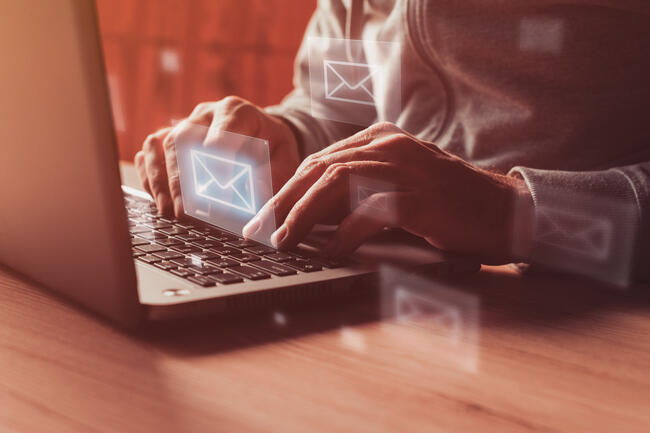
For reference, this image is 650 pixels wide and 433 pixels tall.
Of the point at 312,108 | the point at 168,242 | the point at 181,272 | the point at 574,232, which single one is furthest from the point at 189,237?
the point at 312,108

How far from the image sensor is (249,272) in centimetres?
50

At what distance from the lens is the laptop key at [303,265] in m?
0.52

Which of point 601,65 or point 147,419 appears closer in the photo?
point 147,419

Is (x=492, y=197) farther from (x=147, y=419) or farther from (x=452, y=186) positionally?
(x=147, y=419)

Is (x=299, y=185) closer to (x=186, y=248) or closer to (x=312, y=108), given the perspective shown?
(x=186, y=248)

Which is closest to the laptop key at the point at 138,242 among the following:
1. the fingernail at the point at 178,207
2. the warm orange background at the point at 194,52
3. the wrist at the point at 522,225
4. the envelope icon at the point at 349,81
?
the fingernail at the point at 178,207

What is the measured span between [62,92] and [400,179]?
0.30 m

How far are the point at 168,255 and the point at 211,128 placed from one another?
0.27 metres

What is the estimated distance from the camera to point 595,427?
0.34 meters

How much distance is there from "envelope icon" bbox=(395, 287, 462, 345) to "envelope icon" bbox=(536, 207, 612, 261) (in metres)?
0.14

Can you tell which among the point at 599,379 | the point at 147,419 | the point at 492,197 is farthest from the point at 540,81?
the point at 147,419

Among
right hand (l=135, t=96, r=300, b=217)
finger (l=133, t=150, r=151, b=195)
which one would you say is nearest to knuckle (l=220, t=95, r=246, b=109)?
right hand (l=135, t=96, r=300, b=217)

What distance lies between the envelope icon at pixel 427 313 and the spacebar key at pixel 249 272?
10 centimetres

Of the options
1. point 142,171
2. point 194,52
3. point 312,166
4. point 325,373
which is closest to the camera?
point 325,373
